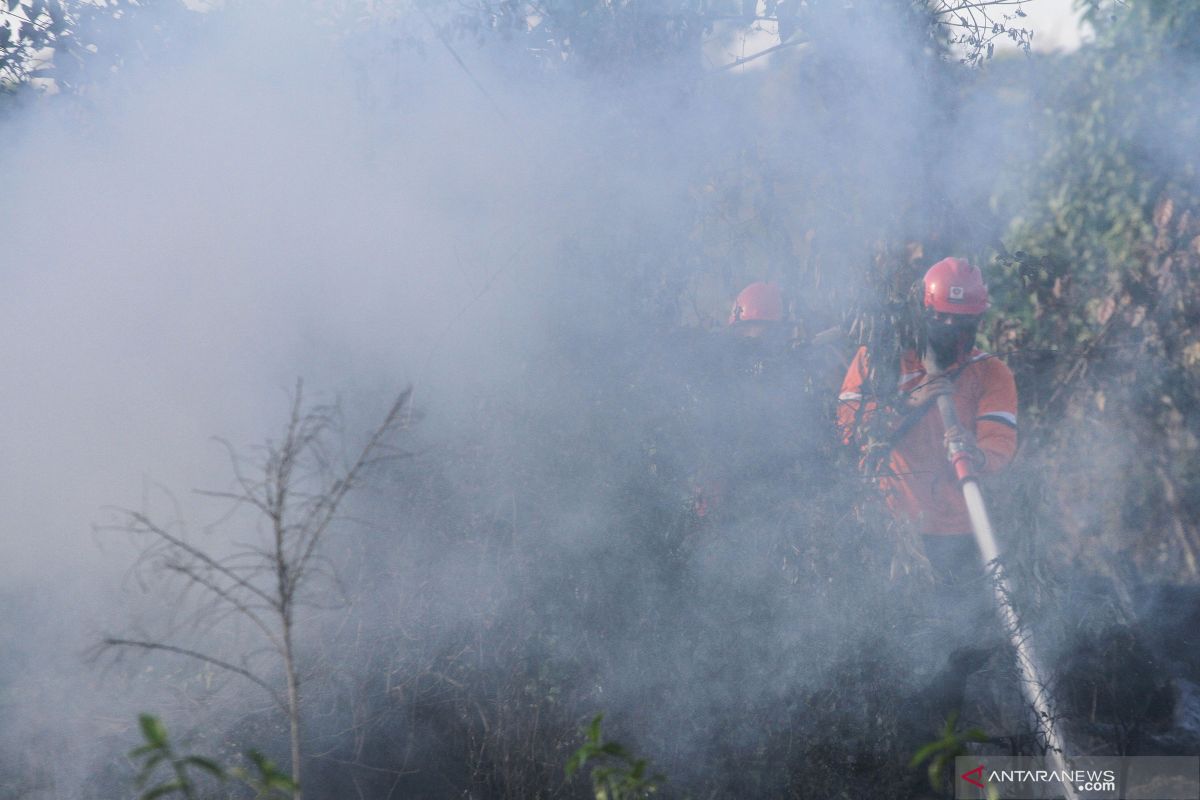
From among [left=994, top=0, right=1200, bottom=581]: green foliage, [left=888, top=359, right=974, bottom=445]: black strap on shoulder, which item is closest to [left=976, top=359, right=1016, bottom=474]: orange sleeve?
[left=888, top=359, right=974, bottom=445]: black strap on shoulder

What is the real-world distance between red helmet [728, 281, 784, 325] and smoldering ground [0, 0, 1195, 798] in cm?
12

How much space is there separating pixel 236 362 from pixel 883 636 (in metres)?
3.06

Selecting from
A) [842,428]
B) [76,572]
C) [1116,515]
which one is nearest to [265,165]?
[76,572]

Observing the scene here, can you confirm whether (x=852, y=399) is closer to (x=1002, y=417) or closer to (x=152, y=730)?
(x=1002, y=417)

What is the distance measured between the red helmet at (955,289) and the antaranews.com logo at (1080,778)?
193 centimetres

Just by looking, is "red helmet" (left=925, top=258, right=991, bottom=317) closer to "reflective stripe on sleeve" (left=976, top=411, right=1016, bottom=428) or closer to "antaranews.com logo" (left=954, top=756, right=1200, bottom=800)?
"reflective stripe on sleeve" (left=976, top=411, right=1016, bottom=428)

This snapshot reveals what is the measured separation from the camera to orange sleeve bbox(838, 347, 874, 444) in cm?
407

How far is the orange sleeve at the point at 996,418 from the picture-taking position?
15.0 ft

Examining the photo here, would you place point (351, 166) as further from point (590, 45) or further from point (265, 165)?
point (590, 45)

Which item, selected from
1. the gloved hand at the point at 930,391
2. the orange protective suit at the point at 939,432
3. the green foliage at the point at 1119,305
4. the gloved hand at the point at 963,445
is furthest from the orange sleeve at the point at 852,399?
the green foliage at the point at 1119,305

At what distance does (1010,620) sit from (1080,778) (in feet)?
1.92

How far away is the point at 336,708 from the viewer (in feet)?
12.0

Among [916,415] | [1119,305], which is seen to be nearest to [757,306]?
[916,415]

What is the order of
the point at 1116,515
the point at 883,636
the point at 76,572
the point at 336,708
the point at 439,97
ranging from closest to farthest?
1. the point at 336,708
2. the point at 883,636
3. the point at 76,572
4. the point at 439,97
5. the point at 1116,515
